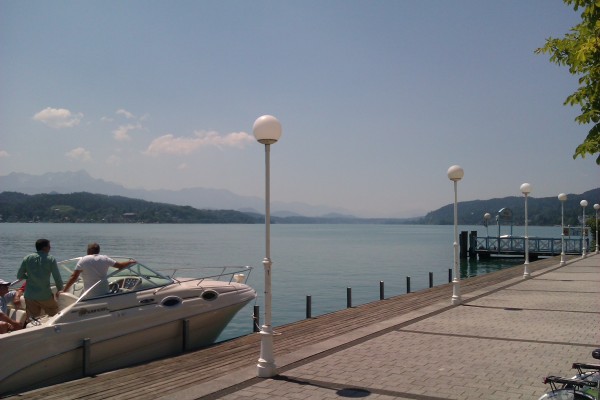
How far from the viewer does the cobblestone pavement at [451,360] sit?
7.00 m

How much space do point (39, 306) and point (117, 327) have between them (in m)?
1.34

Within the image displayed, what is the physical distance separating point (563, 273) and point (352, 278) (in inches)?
584

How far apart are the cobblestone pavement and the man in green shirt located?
3782mm

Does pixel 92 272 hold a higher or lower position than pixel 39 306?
higher

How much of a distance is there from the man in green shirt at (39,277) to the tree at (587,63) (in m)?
8.56

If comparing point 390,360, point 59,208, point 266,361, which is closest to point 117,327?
point 266,361

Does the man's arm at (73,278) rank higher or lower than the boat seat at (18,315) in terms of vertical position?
higher

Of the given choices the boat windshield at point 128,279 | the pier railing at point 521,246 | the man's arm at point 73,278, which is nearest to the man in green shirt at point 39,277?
the man's arm at point 73,278

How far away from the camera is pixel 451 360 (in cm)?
862

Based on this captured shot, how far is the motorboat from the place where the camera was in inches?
321

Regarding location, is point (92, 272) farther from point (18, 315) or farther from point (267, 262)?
point (267, 262)

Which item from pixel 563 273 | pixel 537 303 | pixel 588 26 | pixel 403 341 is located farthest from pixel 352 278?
pixel 588 26

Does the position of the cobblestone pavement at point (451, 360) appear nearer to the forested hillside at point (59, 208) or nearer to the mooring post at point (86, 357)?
the mooring post at point (86, 357)

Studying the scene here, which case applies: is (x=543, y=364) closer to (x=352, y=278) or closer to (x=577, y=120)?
(x=577, y=120)
